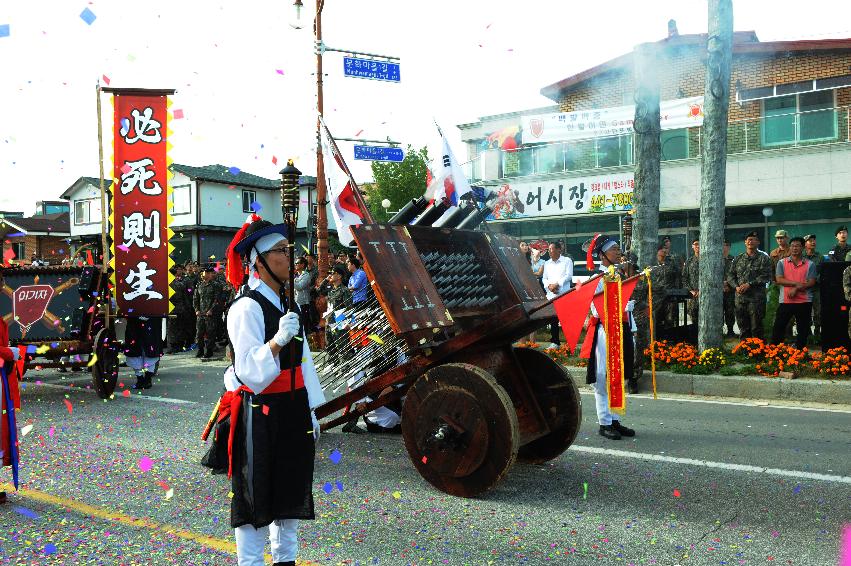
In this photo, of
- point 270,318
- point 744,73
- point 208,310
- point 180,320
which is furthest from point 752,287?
point 744,73

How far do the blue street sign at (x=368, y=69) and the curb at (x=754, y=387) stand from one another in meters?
7.81

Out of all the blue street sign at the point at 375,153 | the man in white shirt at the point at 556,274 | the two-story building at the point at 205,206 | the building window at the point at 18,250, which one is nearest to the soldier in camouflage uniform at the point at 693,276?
the man in white shirt at the point at 556,274

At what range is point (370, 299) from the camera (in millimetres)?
6320

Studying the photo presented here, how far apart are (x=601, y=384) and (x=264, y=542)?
13.9ft

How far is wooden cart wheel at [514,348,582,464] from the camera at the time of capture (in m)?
5.76

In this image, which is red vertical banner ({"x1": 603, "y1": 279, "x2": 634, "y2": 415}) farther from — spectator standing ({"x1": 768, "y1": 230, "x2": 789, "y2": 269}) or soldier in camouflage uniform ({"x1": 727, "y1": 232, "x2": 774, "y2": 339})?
spectator standing ({"x1": 768, "y1": 230, "x2": 789, "y2": 269})

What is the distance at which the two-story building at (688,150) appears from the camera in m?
19.7

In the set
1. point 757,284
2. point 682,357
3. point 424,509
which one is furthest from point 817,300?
point 424,509

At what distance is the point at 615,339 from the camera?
230 inches

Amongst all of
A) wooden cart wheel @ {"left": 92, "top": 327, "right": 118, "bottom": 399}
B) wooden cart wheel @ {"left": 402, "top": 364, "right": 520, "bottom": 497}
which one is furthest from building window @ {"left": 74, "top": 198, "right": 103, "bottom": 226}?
wooden cart wheel @ {"left": 402, "top": 364, "right": 520, "bottom": 497}

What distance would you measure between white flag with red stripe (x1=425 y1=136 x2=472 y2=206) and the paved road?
2.33 meters

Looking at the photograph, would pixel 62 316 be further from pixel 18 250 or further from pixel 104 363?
pixel 18 250

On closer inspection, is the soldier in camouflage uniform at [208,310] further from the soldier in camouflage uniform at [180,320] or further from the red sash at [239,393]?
the red sash at [239,393]

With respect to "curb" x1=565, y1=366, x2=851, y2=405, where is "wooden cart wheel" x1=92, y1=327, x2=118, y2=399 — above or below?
above
